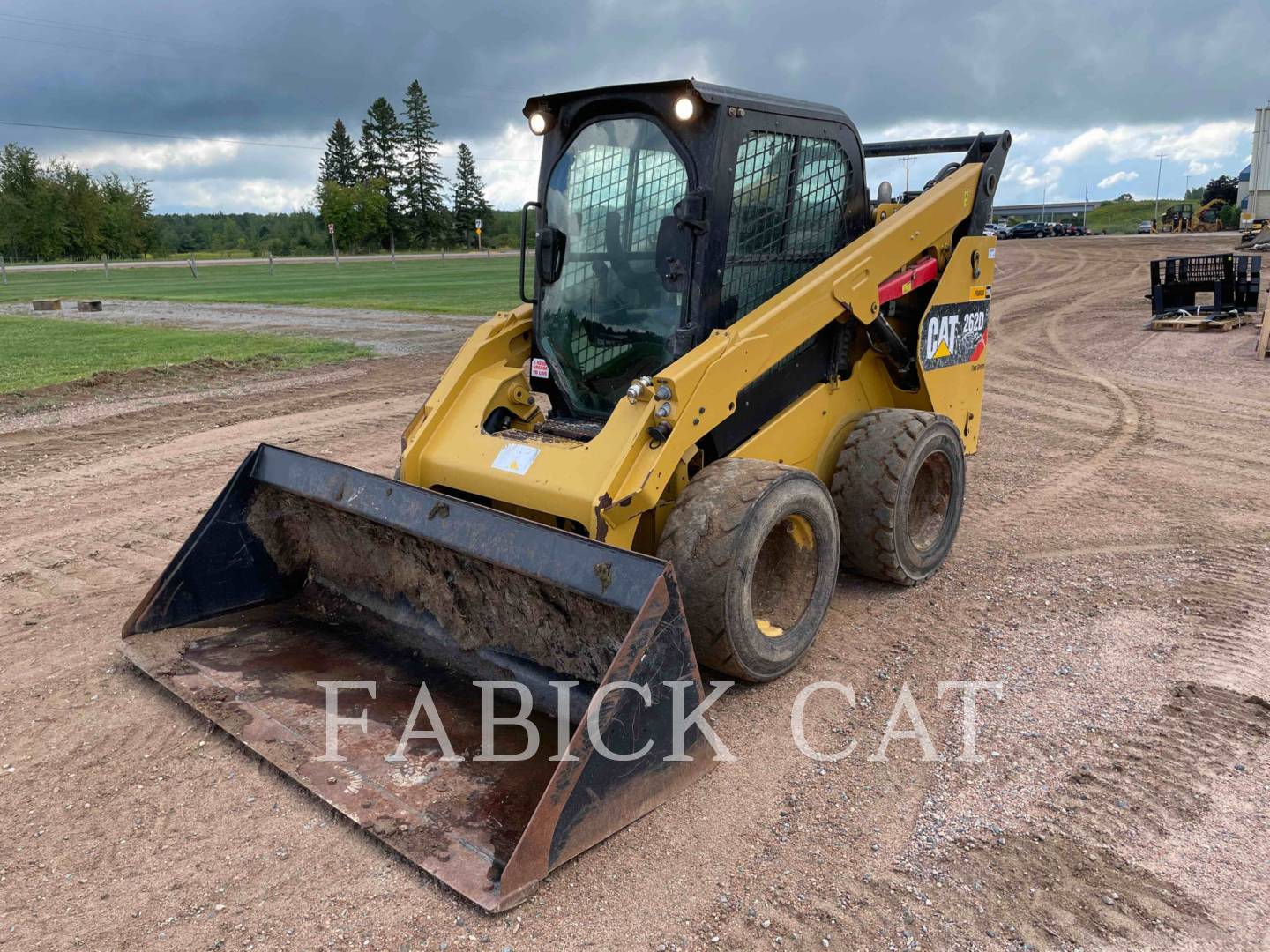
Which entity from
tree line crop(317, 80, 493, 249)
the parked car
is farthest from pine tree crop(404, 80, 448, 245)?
the parked car

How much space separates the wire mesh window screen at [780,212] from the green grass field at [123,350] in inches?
369

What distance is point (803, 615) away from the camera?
4156 mm

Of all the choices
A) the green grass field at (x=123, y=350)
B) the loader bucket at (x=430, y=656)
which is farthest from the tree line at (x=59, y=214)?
the loader bucket at (x=430, y=656)

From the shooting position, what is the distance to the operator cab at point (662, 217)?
413 centimetres

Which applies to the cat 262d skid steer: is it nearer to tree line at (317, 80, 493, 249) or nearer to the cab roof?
the cab roof

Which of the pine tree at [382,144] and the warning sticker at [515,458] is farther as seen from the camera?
the pine tree at [382,144]

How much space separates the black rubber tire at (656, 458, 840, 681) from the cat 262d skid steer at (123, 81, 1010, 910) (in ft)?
0.04

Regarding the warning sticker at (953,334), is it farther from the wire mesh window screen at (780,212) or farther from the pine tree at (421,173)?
the pine tree at (421,173)

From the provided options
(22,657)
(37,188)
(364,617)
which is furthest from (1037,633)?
(37,188)

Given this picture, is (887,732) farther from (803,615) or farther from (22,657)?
(22,657)

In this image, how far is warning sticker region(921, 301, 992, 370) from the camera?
5.39 meters

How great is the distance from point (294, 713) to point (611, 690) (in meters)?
1.50

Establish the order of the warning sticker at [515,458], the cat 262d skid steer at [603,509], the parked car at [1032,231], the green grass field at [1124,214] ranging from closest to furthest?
the cat 262d skid steer at [603,509] < the warning sticker at [515,458] < the parked car at [1032,231] < the green grass field at [1124,214]

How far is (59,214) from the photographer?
61.2 m
